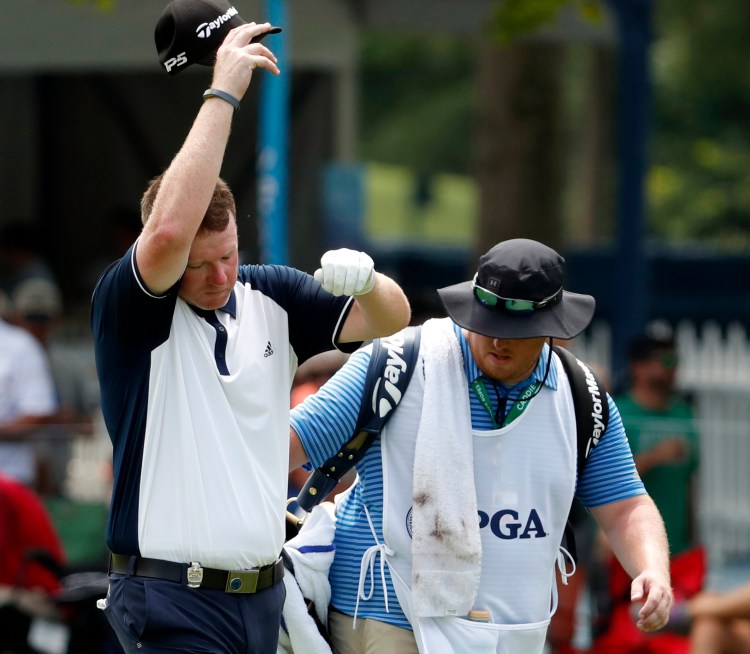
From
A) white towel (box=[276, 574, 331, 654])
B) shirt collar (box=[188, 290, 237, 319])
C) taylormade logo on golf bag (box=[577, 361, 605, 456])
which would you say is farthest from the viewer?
taylormade logo on golf bag (box=[577, 361, 605, 456])

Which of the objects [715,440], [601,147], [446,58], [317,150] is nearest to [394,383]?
[715,440]

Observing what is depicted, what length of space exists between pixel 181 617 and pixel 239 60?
4.29 feet

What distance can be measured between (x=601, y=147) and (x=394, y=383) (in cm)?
2164

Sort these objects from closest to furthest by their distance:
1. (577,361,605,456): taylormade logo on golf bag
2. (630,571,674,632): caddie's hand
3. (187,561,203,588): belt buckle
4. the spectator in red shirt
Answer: (187,561,203,588): belt buckle
(630,571,674,632): caddie's hand
(577,361,605,456): taylormade logo on golf bag
the spectator in red shirt

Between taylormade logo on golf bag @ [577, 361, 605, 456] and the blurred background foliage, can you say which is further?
the blurred background foliage

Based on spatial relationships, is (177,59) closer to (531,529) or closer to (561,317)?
(561,317)

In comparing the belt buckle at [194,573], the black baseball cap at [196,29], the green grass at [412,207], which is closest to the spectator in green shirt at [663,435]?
the belt buckle at [194,573]

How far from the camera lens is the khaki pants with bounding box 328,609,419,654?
382 centimetres

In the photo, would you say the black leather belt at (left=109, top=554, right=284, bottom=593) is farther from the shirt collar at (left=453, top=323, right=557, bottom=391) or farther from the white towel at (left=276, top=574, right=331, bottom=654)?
the shirt collar at (left=453, top=323, right=557, bottom=391)

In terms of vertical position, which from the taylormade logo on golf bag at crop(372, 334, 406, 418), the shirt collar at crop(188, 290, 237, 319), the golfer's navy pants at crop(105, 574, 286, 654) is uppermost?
the shirt collar at crop(188, 290, 237, 319)

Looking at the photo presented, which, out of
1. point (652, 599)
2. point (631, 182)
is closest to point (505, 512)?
point (652, 599)

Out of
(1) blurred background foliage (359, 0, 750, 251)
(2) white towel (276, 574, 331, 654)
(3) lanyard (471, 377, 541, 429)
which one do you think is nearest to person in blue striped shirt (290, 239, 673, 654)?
(3) lanyard (471, 377, 541, 429)

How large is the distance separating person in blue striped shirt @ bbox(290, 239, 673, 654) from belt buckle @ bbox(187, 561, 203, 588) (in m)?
0.58

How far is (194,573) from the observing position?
3309 millimetres
